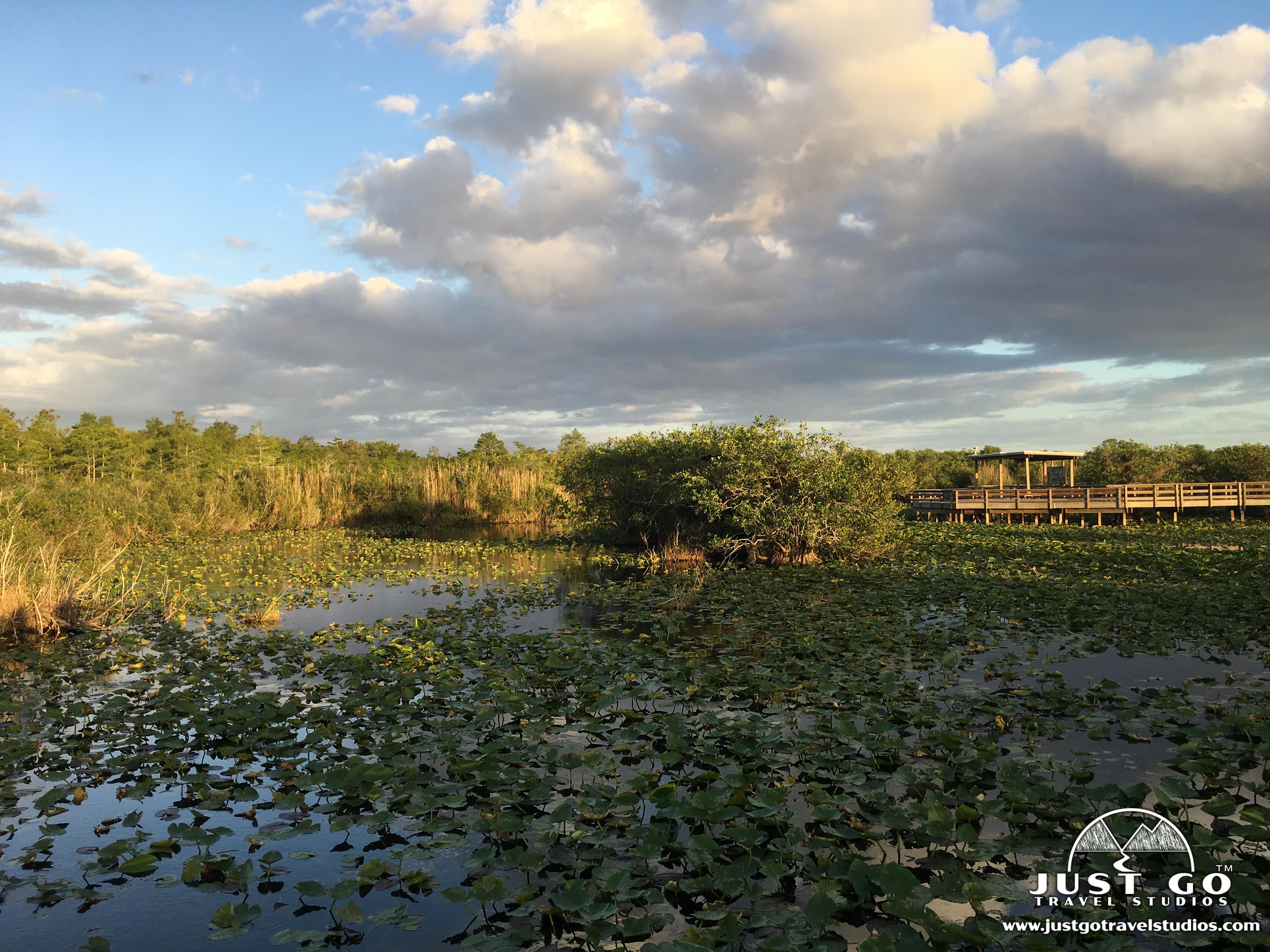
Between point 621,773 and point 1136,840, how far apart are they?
270 cm

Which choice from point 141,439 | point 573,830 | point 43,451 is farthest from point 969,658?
point 141,439

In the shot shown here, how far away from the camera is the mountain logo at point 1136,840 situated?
324 cm

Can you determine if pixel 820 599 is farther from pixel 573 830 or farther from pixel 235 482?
pixel 235 482

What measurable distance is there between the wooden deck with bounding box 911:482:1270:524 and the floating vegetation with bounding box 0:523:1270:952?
1827cm

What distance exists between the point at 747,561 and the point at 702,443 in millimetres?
2793

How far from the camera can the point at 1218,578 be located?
36.5 feet

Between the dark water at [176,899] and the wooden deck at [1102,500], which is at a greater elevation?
the wooden deck at [1102,500]

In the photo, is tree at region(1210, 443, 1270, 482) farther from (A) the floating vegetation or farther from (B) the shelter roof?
(A) the floating vegetation

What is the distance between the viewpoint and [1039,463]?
114 ft

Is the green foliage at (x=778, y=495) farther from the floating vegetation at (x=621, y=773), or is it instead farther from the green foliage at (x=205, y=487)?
the green foliage at (x=205, y=487)

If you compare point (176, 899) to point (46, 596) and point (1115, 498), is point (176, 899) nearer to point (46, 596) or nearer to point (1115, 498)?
point (46, 596)

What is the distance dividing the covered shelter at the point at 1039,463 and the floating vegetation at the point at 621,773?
19234 mm

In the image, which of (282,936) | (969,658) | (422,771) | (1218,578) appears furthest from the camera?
(1218,578)

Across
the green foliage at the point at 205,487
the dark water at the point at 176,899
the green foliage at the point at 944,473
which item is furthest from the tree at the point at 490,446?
the dark water at the point at 176,899
